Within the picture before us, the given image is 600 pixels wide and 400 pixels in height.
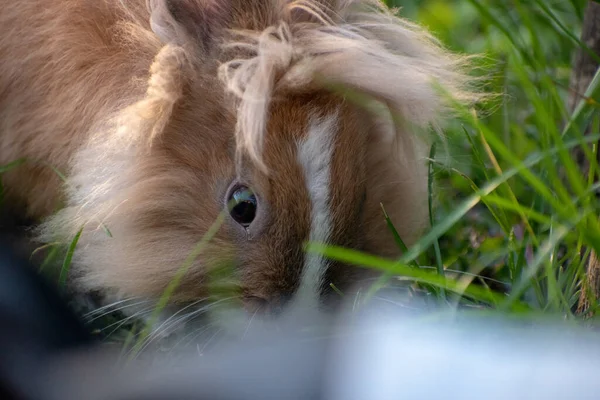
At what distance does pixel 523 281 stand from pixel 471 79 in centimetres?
113

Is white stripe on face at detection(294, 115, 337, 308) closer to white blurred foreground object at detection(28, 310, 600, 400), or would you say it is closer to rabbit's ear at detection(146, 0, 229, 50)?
rabbit's ear at detection(146, 0, 229, 50)

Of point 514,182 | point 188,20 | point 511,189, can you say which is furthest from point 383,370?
point 514,182

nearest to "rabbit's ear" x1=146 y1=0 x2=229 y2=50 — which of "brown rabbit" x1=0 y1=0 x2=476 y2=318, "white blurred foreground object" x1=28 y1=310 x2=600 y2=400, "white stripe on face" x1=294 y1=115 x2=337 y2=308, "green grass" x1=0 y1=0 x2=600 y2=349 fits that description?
"brown rabbit" x1=0 y1=0 x2=476 y2=318

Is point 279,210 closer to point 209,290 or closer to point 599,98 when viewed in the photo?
point 209,290

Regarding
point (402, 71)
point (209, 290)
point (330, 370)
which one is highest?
point (402, 71)

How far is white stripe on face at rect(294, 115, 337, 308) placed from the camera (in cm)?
234

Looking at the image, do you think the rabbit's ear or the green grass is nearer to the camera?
the green grass

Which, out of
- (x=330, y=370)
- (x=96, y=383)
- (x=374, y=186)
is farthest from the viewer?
(x=374, y=186)

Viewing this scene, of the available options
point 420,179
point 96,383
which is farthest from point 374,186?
point 96,383

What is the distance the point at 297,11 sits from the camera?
253cm

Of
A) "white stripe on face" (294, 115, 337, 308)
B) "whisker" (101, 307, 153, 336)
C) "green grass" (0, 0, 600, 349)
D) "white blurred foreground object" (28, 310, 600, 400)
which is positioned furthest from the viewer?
"whisker" (101, 307, 153, 336)

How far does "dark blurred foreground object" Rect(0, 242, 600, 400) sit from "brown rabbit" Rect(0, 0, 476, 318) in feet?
1.86

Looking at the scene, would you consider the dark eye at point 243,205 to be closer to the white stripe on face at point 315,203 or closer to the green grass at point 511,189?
the white stripe on face at point 315,203

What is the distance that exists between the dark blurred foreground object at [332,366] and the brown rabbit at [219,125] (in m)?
0.57
